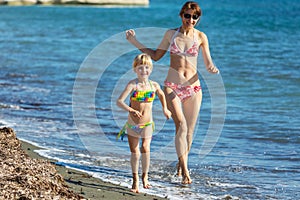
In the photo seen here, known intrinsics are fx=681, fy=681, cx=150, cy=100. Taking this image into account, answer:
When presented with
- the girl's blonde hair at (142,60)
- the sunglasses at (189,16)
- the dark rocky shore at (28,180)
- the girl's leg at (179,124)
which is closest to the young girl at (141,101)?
the girl's blonde hair at (142,60)

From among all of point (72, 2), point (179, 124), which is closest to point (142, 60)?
point (179, 124)

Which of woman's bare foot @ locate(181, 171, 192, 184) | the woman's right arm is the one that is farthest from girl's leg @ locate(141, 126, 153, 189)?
the woman's right arm

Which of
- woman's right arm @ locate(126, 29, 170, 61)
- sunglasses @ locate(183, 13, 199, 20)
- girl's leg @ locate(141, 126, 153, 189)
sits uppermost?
sunglasses @ locate(183, 13, 199, 20)

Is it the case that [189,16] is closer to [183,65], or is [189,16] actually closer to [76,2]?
[183,65]

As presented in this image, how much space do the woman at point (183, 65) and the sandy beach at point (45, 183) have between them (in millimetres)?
953

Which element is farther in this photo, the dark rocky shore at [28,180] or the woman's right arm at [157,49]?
the woman's right arm at [157,49]

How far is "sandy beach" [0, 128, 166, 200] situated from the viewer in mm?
5422

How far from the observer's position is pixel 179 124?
7000 mm

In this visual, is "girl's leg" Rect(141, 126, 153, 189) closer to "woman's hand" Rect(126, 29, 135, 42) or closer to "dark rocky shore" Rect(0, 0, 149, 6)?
"woman's hand" Rect(126, 29, 135, 42)

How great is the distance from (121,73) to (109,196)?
1155 centimetres

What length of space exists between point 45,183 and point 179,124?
1820mm

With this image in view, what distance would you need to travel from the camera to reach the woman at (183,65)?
6848 millimetres

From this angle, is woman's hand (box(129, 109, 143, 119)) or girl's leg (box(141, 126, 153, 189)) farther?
girl's leg (box(141, 126, 153, 189))

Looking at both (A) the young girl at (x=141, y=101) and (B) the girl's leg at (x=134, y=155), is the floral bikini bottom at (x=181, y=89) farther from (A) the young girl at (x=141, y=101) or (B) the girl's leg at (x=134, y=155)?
(B) the girl's leg at (x=134, y=155)
